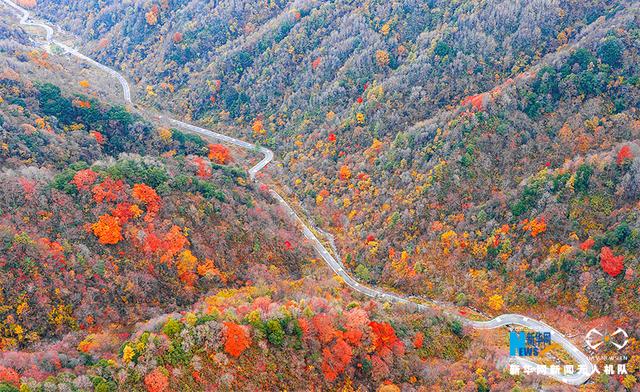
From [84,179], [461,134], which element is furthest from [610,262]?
[84,179]

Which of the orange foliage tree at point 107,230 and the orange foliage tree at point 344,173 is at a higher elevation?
the orange foliage tree at point 344,173

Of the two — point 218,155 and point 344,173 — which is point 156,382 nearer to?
point 344,173

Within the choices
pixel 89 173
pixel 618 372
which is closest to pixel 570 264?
pixel 618 372

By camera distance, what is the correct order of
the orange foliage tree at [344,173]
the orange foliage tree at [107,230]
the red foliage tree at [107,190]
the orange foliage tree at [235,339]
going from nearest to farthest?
the orange foliage tree at [235,339] < the orange foliage tree at [107,230] < the red foliage tree at [107,190] < the orange foliage tree at [344,173]

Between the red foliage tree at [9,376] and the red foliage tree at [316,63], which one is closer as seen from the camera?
the red foliage tree at [9,376]

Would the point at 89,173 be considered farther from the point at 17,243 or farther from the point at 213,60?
the point at 213,60

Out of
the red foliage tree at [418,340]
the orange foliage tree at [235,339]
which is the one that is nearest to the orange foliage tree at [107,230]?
the orange foliage tree at [235,339]

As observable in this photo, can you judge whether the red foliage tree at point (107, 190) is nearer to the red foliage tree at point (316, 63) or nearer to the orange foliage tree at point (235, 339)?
the orange foliage tree at point (235, 339)
